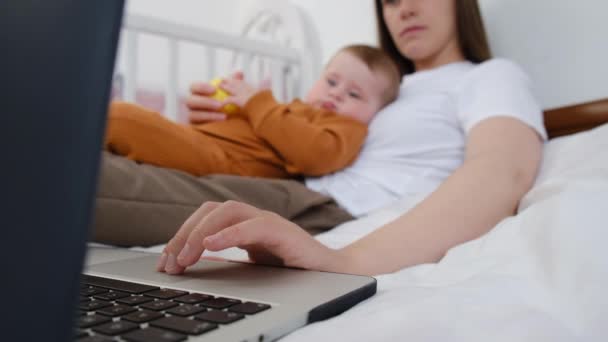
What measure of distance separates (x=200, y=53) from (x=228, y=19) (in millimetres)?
256

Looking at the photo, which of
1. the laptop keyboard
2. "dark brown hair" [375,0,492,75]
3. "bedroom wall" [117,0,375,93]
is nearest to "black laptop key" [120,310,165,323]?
the laptop keyboard

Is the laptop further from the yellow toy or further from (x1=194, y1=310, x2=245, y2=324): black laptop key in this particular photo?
the yellow toy

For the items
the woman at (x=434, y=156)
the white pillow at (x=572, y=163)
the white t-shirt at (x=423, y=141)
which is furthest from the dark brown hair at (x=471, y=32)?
the white pillow at (x=572, y=163)

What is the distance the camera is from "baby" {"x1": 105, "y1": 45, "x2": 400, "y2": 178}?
0.87 metres

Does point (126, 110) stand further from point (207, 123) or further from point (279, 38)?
point (279, 38)

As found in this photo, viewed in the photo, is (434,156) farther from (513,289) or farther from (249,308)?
(249,308)

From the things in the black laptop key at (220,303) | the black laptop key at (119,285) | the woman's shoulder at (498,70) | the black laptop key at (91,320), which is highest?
the woman's shoulder at (498,70)

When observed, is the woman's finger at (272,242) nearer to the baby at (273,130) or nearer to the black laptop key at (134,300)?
the black laptop key at (134,300)

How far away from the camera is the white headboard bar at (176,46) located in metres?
1.34

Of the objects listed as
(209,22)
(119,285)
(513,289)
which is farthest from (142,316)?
(209,22)

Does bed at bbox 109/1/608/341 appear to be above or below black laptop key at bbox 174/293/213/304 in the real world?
above

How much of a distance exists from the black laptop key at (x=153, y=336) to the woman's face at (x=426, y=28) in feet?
3.47

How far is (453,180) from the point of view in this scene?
677 millimetres

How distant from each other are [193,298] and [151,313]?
43mm
